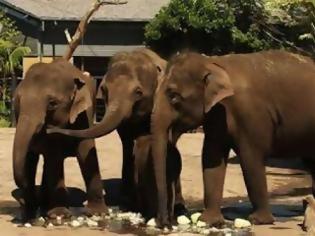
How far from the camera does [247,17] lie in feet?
92.1

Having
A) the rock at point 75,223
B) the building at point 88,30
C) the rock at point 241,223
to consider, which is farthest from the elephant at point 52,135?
the building at point 88,30

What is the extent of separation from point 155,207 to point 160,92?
4.78 feet

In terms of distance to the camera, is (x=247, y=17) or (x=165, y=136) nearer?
(x=165, y=136)

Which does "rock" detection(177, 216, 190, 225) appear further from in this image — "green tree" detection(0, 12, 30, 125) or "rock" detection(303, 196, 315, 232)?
"green tree" detection(0, 12, 30, 125)

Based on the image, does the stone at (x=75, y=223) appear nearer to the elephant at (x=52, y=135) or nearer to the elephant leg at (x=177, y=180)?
the elephant at (x=52, y=135)

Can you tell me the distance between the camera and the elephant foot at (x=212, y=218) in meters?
9.91

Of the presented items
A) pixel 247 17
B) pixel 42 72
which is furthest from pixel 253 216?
pixel 247 17

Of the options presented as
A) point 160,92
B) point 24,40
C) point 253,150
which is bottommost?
point 24,40

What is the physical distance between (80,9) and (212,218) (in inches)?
927

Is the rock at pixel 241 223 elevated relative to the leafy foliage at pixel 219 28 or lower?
elevated

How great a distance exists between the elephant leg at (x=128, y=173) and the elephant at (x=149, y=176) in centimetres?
61

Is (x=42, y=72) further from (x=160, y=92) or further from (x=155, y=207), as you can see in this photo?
→ (x=155, y=207)

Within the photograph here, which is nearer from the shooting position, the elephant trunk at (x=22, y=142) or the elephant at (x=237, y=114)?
the elephant trunk at (x=22, y=142)

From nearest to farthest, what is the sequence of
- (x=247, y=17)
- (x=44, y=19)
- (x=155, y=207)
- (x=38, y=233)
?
(x=38, y=233), (x=155, y=207), (x=247, y=17), (x=44, y=19)
